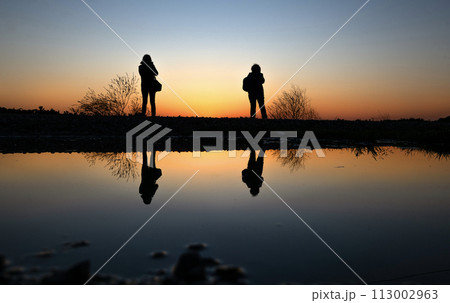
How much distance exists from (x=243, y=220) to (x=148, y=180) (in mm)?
1904

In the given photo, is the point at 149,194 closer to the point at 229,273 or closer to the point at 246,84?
the point at 229,273

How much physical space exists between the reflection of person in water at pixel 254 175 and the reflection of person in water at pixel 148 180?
38.1 inches

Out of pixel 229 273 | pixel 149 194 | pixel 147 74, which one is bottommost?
pixel 229 273

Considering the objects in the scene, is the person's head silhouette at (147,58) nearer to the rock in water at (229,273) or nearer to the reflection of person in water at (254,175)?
the reflection of person in water at (254,175)

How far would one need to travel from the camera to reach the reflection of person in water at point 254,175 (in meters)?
4.02

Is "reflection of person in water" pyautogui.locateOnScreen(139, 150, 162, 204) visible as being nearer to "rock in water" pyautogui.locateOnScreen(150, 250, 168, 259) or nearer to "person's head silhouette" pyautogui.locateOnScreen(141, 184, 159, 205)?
"person's head silhouette" pyautogui.locateOnScreen(141, 184, 159, 205)

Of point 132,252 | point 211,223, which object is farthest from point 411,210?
point 132,252

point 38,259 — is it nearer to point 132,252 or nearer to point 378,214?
point 132,252

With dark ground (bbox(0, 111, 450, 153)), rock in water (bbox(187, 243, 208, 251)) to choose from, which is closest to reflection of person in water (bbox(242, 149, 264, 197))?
rock in water (bbox(187, 243, 208, 251))

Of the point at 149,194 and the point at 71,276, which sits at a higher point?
the point at 149,194

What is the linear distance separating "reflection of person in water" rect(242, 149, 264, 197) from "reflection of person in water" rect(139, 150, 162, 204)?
3.18ft

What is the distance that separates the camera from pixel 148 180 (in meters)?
4.34

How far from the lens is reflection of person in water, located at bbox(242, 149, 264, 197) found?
158 inches

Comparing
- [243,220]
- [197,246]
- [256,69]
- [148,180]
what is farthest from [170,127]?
[197,246]
